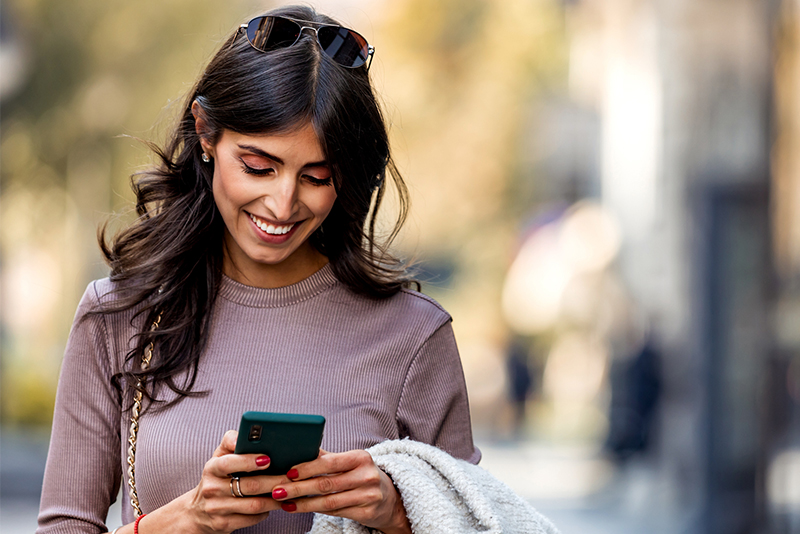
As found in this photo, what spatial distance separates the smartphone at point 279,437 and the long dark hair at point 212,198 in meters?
0.51

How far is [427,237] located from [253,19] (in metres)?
15.6

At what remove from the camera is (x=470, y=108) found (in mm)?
17656

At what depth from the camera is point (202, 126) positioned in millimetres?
2500

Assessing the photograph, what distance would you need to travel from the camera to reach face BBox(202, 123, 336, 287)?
91.6 inches

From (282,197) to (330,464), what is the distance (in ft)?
2.14

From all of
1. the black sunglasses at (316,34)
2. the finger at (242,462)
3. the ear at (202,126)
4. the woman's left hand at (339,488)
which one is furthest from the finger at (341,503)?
the black sunglasses at (316,34)

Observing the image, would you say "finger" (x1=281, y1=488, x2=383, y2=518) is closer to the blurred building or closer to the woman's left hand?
the woman's left hand

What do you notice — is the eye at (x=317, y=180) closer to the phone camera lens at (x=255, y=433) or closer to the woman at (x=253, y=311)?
the woman at (x=253, y=311)

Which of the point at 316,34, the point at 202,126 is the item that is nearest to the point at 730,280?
the point at 316,34

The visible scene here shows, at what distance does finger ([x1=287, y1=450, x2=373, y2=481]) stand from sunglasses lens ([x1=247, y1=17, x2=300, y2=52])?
3.30 feet

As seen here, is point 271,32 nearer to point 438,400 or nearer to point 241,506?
point 438,400

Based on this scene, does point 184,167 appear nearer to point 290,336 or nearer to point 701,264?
point 290,336

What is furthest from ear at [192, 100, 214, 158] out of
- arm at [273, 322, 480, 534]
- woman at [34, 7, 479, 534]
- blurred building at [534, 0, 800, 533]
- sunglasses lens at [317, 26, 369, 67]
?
blurred building at [534, 0, 800, 533]

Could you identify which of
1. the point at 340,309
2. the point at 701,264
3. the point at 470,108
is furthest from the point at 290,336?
the point at 470,108
